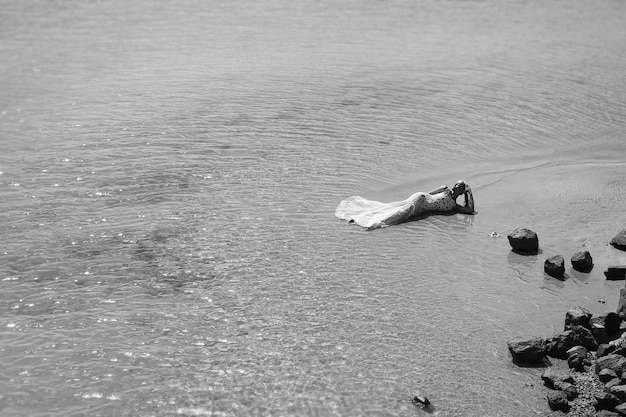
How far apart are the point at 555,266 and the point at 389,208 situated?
7.30 feet

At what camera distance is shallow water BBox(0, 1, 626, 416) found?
6.39 meters

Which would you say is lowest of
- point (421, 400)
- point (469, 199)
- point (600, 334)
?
point (421, 400)

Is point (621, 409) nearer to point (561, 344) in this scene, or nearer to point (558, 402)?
point (558, 402)

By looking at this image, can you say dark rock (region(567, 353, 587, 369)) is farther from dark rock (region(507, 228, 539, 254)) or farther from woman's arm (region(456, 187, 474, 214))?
woman's arm (region(456, 187, 474, 214))

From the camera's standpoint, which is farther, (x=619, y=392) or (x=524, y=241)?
(x=524, y=241)

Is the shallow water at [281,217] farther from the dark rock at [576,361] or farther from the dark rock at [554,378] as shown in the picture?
the dark rock at [576,361]

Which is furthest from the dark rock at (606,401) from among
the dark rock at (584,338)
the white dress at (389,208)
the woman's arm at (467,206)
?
the woman's arm at (467,206)

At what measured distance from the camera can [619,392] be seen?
5.91 meters

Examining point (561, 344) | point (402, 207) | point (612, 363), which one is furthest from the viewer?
point (402, 207)

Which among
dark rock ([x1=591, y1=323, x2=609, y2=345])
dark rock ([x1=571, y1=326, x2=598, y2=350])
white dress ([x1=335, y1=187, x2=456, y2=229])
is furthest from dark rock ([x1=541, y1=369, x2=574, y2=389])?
white dress ([x1=335, y1=187, x2=456, y2=229])

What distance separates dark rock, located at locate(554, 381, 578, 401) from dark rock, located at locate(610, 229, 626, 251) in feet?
10.1

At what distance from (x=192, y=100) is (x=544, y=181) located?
6.08 m

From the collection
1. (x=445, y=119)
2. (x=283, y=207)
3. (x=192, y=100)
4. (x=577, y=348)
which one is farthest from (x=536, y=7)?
(x=577, y=348)

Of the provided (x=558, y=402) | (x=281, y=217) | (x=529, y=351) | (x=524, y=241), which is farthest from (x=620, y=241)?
(x=281, y=217)
